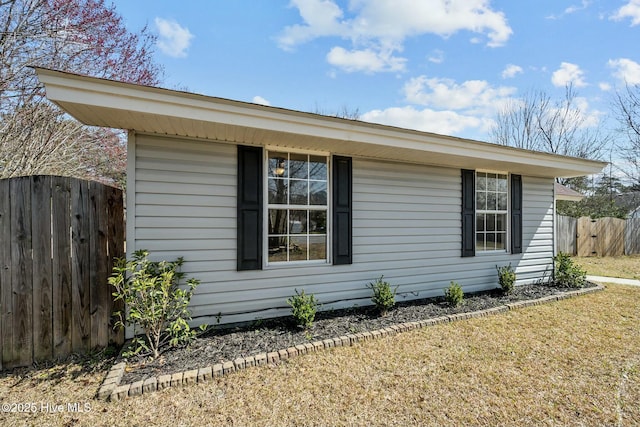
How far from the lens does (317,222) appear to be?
4195mm

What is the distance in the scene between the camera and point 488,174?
5.66 metres

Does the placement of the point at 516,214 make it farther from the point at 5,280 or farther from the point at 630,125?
the point at 630,125

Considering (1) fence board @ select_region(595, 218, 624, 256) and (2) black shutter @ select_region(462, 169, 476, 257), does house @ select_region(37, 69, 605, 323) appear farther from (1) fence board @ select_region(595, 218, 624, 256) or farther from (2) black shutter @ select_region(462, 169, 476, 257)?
(1) fence board @ select_region(595, 218, 624, 256)

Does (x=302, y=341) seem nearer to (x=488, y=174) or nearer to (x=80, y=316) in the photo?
(x=80, y=316)

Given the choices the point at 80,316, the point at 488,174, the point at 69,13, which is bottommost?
the point at 80,316

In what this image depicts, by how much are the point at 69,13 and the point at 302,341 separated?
274 inches

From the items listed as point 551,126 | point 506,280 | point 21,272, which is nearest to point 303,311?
point 21,272

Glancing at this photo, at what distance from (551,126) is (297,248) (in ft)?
61.9

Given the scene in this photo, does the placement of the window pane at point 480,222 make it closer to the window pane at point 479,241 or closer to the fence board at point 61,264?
the window pane at point 479,241

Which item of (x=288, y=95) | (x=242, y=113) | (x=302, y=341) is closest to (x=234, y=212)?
(x=242, y=113)

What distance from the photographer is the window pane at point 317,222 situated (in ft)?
13.6

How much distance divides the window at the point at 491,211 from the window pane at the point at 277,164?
3.86 metres

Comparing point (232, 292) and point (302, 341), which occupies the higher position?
point (232, 292)

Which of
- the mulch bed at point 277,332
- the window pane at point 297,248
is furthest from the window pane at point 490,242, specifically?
the window pane at point 297,248
